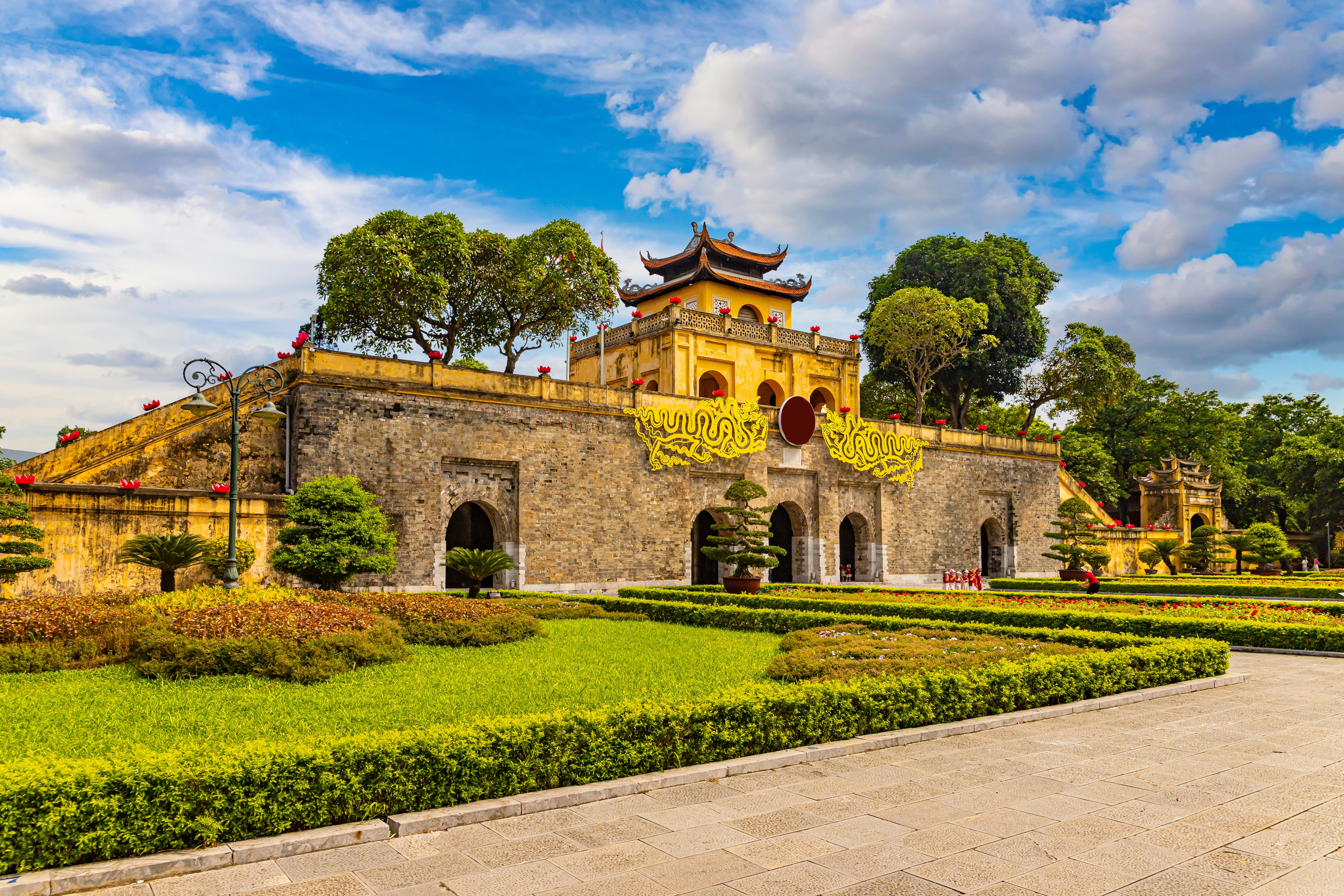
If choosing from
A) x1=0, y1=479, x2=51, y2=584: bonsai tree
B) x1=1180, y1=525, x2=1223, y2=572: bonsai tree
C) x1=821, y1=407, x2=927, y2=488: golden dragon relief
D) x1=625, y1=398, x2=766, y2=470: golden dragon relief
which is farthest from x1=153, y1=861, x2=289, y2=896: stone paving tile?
x1=1180, y1=525, x2=1223, y2=572: bonsai tree

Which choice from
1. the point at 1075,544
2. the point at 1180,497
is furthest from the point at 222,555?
the point at 1180,497

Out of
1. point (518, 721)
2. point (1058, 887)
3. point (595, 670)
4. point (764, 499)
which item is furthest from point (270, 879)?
point (764, 499)

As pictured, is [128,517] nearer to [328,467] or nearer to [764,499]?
[328,467]

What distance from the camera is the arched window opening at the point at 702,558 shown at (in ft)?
97.7

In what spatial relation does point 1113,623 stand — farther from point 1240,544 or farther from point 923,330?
point 1240,544

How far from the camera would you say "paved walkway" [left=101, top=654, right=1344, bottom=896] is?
455cm

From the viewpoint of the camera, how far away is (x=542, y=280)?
31.2m

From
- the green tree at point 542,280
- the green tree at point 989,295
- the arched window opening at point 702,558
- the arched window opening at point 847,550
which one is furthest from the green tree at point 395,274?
the green tree at point 989,295

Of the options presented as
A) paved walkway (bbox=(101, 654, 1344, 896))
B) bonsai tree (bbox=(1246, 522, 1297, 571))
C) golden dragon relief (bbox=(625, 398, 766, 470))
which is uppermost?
golden dragon relief (bbox=(625, 398, 766, 470))

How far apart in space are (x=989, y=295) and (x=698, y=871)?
41.3m

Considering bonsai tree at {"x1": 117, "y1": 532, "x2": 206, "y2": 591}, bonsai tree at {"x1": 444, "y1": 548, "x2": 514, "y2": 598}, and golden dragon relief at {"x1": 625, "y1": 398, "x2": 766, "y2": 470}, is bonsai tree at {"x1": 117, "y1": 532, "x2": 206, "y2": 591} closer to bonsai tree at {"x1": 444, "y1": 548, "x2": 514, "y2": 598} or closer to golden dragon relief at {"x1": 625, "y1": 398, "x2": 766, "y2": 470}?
bonsai tree at {"x1": 444, "y1": 548, "x2": 514, "y2": 598}

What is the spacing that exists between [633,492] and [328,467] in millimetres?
8778

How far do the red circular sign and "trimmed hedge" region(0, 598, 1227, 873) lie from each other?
20788 mm

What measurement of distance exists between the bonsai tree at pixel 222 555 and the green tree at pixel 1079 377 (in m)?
36.2
